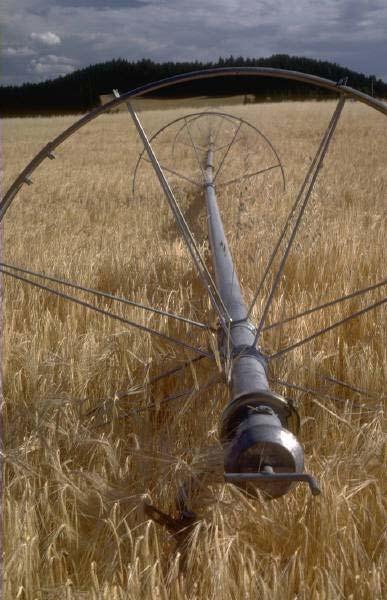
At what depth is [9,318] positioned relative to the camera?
2662mm

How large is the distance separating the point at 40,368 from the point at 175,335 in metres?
0.64

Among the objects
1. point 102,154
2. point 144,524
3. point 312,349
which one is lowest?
point 144,524

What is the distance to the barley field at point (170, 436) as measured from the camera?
1259 millimetres

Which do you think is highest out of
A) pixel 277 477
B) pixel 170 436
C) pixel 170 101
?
pixel 170 101

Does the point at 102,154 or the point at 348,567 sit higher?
the point at 102,154

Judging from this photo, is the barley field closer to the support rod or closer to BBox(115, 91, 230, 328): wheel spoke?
the support rod

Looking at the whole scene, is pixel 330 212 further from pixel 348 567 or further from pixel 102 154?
pixel 102 154

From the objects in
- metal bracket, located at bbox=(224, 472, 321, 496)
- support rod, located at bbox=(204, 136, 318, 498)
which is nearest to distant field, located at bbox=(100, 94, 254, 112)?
support rod, located at bbox=(204, 136, 318, 498)

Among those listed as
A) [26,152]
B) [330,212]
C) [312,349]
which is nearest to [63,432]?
[312,349]

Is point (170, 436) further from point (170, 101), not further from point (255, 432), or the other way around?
point (170, 101)

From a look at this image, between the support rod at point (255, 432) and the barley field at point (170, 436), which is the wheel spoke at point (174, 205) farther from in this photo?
the barley field at point (170, 436)

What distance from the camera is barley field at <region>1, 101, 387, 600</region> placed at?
49.6 inches

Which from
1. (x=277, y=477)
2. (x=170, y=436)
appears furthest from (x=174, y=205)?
(x=277, y=477)

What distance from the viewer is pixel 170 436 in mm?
1788
